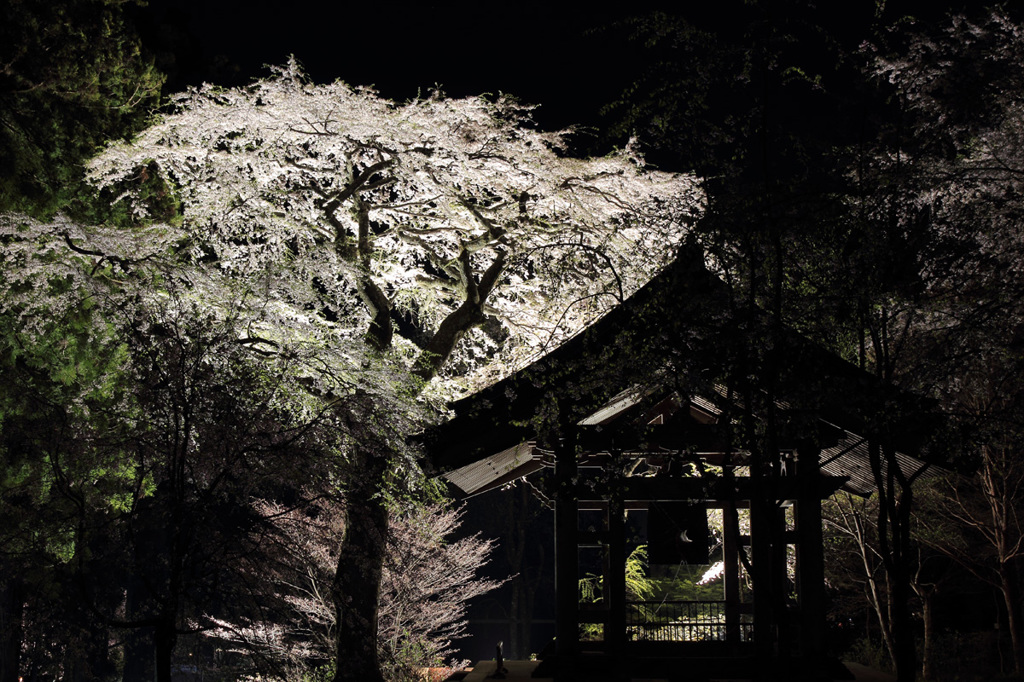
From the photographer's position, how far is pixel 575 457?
277 inches

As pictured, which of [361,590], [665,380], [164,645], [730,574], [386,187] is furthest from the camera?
[386,187]

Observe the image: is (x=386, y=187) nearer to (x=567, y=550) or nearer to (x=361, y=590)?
(x=361, y=590)

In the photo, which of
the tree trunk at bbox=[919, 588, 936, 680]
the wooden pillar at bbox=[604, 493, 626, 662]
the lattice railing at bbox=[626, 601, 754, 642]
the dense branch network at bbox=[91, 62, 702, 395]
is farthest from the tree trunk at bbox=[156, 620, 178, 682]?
the tree trunk at bbox=[919, 588, 936, 680]

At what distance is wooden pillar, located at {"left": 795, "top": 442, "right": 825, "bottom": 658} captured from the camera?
22.9 feet

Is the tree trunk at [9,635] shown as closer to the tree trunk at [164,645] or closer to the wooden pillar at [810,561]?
the tree trunk at [164,645]

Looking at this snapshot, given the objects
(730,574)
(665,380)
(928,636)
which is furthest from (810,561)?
(928,636)

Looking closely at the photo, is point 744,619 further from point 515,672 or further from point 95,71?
point 95,71

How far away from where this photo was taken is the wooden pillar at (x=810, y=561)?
22.9ft

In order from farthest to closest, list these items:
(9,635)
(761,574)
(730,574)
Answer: (9,635) → (730,574) → (761,574)

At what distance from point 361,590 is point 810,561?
6027 mm

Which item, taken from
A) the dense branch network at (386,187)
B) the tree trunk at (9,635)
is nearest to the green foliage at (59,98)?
the dense branch network at (386,187)

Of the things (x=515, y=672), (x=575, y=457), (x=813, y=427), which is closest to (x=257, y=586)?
(x=575, y=457)

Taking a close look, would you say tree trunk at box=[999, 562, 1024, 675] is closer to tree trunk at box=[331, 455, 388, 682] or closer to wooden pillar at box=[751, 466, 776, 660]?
wooden pillar at box=[751, 466, 776, 660]

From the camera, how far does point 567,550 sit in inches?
277
